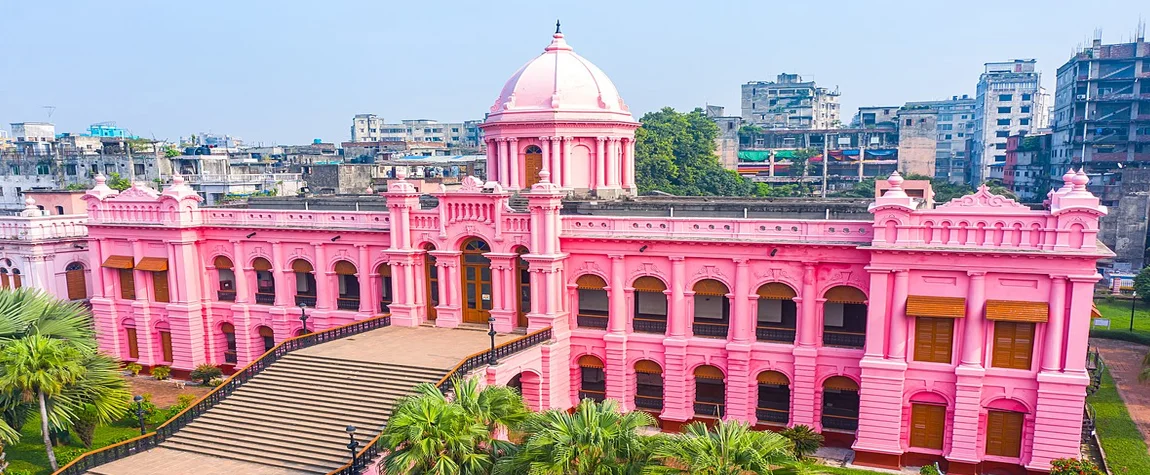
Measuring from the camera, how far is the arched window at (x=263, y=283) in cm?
3164

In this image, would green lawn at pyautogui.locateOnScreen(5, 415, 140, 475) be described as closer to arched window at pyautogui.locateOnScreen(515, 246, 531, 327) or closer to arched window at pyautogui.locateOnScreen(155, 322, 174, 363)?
arched window at pyautogui.locateOnScreen(155, 322, 174, 363)

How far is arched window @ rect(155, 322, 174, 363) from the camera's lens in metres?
32.7

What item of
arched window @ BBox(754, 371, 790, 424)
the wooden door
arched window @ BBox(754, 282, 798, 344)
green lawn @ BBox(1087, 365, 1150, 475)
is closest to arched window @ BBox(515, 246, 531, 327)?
the wooden door

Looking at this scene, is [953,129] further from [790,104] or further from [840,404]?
[840,404]

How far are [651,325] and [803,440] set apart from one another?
635 cm

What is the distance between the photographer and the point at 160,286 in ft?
106

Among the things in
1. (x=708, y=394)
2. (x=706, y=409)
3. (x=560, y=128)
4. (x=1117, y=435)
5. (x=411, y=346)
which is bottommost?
(x=1117, y=435)

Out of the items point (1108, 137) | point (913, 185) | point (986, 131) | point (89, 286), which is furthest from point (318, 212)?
point (986, 131)

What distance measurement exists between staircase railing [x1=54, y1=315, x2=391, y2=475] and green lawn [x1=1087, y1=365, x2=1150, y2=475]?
24316mm

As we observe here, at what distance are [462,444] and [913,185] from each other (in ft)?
79.2

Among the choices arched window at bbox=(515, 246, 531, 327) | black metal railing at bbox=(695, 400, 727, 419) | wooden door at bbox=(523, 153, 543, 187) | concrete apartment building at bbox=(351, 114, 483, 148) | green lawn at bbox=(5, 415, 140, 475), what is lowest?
green lawn at bbox=(5, 415, 140, 475)

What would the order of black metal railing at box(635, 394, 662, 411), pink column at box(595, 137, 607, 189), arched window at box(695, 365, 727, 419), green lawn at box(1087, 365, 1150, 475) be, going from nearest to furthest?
green lawn at box(1087, 365, 1150, 475)
arched window at box(695, 365, 727, 419)
black metal railing at box(635, 394, 662, 411)
pink column at box(595, 137, 607, 189)

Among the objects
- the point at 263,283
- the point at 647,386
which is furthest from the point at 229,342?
the point at 647,386

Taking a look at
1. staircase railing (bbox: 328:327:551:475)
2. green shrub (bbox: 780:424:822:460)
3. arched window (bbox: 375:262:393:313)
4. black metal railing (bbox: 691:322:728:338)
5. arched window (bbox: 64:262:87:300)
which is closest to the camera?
staircase railing (bbox: 328:327:551:475)
